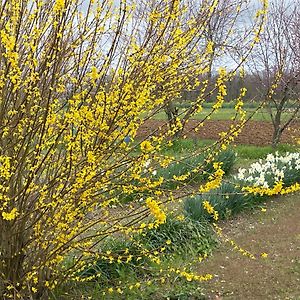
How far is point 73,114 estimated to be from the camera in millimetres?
3029

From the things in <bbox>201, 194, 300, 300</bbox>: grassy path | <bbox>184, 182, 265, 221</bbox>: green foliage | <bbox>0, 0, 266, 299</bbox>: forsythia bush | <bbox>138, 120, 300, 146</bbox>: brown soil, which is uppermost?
<bbox>0, 0, 266, 299</bbox>: forsythia bush

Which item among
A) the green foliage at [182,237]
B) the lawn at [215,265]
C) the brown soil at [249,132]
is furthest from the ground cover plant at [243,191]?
the brown soil at [249,132]

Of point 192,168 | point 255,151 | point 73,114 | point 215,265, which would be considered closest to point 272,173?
point 192,168

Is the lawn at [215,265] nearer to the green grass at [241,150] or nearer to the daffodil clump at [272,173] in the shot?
the daffodil clump at [272,173]

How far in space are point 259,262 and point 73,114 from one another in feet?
10.8

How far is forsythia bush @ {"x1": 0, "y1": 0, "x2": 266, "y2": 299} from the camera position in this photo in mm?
3154

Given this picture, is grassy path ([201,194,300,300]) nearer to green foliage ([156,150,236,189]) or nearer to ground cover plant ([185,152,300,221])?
ground cover plant ([185,152,300,221])

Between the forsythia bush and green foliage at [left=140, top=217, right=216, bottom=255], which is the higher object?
the forsythia bush

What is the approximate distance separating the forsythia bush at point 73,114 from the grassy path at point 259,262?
1.77m

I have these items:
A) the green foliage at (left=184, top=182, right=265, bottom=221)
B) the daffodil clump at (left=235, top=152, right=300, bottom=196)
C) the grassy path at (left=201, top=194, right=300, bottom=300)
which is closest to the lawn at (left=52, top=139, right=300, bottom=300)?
the grassy path at (left=201, top=194, right=300, bottom=300)

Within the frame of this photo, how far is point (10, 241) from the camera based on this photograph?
3707 millimetres

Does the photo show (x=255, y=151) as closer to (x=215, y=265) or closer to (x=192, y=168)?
(x=192, y=168)

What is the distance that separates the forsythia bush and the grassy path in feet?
5.81

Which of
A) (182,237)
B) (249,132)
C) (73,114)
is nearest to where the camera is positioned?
(73,114)
